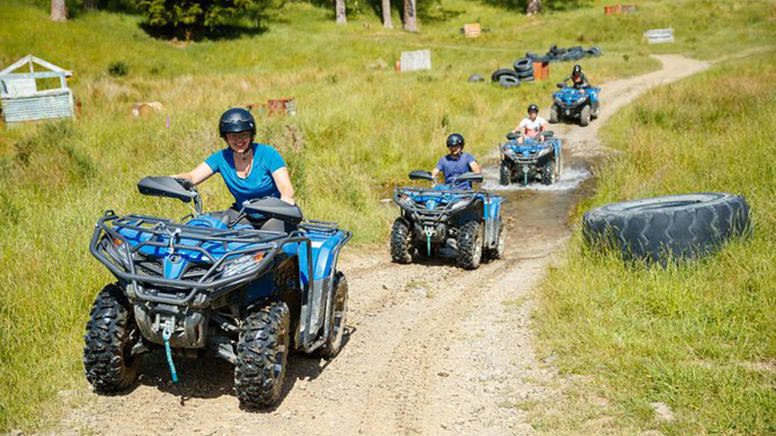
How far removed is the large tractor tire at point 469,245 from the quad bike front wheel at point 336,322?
3362mm

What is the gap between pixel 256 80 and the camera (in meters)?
27.1

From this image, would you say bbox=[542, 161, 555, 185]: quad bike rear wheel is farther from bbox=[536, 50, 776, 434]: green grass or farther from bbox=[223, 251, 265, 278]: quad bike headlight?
bbox=[223, 251, 265, 278]: quad bike headlight

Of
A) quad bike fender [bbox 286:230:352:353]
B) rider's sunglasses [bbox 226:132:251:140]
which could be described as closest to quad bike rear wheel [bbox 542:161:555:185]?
quad bike fender [bbox 286:230:352:353]

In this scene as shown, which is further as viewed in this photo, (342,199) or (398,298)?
(342,199)

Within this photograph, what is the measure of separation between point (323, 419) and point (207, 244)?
53.7 inches

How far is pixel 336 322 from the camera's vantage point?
5914 mm

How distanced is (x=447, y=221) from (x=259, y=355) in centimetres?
499

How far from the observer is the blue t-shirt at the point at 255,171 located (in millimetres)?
5535

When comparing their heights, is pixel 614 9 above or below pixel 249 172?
above

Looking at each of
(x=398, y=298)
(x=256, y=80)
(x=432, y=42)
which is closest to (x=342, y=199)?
(x=398, y=298)

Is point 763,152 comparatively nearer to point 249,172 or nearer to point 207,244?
point 249,172

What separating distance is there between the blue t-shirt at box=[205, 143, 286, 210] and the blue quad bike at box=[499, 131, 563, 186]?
10.2 meters

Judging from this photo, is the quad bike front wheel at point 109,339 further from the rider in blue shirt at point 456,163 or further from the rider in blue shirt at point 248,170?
the rider in blue shirt at point 456,163

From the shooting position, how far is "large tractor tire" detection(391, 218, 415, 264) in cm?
923
